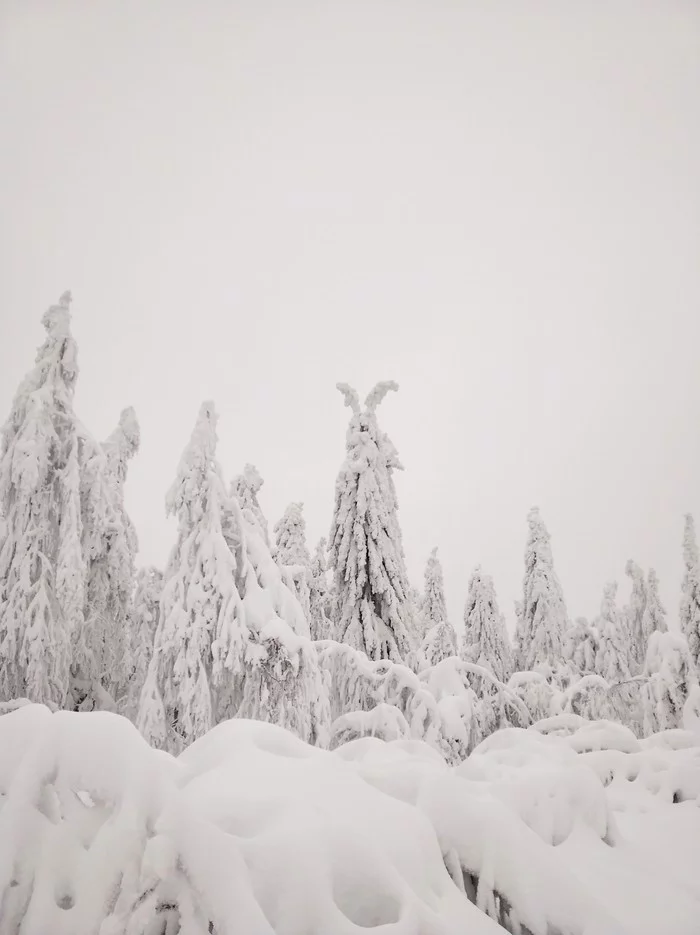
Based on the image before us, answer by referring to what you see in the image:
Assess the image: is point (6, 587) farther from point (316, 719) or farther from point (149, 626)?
point (316, 719)

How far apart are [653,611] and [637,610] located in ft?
4.26

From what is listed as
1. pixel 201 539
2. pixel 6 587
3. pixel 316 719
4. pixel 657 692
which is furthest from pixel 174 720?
pixel 657 692

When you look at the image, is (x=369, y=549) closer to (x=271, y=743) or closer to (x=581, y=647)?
(x=271, y=743)

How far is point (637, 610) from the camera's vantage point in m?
38.2

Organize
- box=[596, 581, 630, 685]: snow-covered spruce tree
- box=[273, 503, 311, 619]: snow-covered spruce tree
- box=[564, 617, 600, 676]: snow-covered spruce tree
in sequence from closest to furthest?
box=[273, 503, 311, 619]: snow-covered spruce tree < box=[596, 581, 630, 685]: snow-covered spruce tree < box=[564, 617, 600, 676]: snow-covered spruce tree

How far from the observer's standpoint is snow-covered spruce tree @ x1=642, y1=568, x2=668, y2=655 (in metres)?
36.6

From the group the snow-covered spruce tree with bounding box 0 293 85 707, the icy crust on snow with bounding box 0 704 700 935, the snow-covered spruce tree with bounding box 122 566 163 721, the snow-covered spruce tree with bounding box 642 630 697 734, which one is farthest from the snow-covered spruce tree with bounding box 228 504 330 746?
the snow-covered spruce tree with bounding box 642 630 697 734

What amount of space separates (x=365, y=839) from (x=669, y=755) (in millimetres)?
8380

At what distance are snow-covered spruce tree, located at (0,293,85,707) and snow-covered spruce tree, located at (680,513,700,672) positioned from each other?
1064 inches

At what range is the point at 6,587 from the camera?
28.8 feet

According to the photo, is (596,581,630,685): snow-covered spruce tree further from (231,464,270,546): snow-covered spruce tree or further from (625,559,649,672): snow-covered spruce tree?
(231,464,270,546): snow-covered spruce tree

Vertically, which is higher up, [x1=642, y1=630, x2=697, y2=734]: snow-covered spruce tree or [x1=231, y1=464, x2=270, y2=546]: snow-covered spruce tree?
[x1=231, y1=464, x2=270, y2=546]: snow-covered spruce tree

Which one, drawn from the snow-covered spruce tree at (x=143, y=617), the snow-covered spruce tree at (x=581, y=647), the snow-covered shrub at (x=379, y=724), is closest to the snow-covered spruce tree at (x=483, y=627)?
the snow-covered spruce tree at (x=581, y=647)

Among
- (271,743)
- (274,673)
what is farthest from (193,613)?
(271,743)
